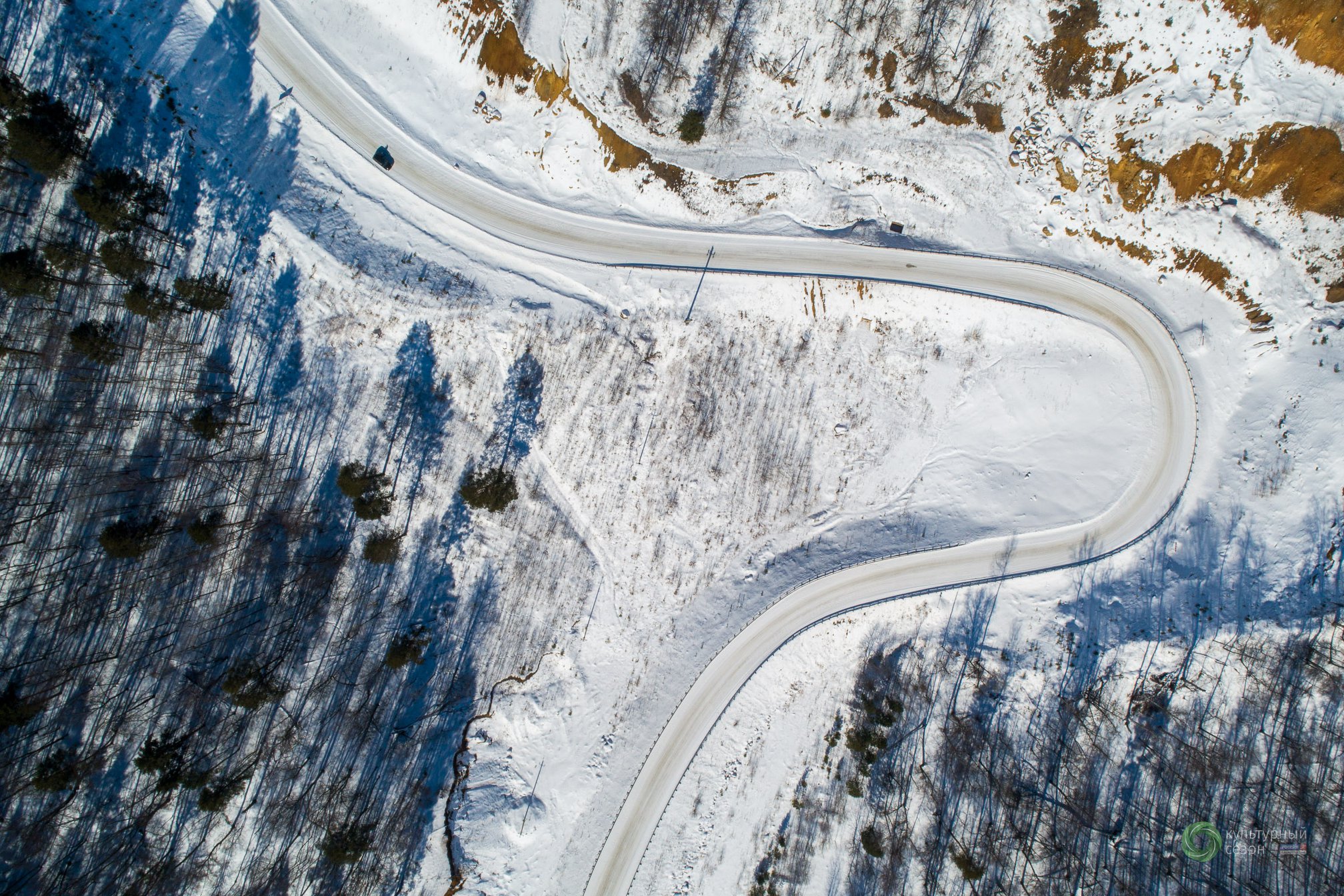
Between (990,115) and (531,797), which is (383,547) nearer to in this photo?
(531,797)

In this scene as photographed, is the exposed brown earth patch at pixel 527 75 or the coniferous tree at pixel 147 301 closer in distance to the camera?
the coniferous tree at pixel 147 301

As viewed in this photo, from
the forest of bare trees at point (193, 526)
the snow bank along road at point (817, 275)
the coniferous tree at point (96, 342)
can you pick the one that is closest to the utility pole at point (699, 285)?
the snow bank along road at point (817, 275)

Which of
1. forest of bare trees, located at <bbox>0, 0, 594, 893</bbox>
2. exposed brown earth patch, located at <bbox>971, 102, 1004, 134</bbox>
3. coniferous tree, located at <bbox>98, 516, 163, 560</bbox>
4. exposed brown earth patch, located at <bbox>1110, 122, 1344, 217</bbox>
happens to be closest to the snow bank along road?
exposed brown earth patch, located at <bbox>1110, 122, 1344, 217</bbox>

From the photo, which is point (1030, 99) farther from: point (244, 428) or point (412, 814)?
point (412, 814)

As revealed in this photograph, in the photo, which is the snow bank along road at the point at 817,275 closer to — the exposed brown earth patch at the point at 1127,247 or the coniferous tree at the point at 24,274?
the exposed brown earth patch at the point at 1127,247

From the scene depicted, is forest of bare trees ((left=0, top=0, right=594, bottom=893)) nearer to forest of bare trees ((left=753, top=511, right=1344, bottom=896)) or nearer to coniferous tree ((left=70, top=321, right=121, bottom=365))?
coniferous tree ((left=70, top=321, right=121, bottom=365))

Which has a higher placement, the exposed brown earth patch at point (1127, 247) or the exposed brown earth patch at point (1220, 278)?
the exposed brown earth patch at point (1127, 247)
